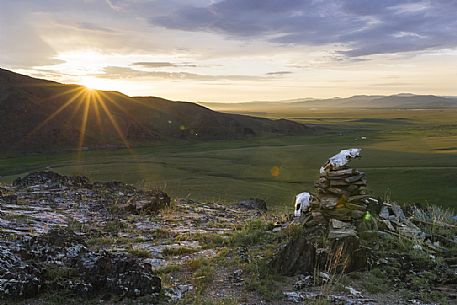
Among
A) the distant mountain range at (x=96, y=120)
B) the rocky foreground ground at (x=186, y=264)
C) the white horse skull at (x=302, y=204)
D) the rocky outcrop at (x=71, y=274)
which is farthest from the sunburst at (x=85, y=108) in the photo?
the rocky outcrop at (x=71, y=274)

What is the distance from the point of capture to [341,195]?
12.4 metres

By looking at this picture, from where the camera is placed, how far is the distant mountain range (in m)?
85.8

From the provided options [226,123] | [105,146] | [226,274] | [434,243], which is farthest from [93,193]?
[226,123]

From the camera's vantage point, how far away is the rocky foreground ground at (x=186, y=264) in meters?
7.95

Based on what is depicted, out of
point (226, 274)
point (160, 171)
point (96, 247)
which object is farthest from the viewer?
point (160, 171)

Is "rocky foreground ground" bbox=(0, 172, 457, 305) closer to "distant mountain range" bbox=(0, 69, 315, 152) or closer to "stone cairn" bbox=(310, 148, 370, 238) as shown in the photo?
"stone cairn" bbox=(310, 148, 370, 238)

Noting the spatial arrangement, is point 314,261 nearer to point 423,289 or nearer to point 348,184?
point 423,289

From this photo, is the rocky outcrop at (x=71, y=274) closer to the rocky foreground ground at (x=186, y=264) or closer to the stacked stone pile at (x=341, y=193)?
the rocky foreground ground at (x=186, y=264)

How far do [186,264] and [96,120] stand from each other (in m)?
94.3

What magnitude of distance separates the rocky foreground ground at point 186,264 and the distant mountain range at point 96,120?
2908 inches

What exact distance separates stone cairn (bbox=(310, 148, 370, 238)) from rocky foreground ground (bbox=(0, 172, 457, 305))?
3.21 feet

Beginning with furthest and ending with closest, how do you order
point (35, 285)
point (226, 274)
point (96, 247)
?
point (96, 247)
point (226, 274)
point (35, 285)

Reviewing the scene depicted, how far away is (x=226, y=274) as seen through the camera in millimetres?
9438

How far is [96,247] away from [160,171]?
3560 cm
